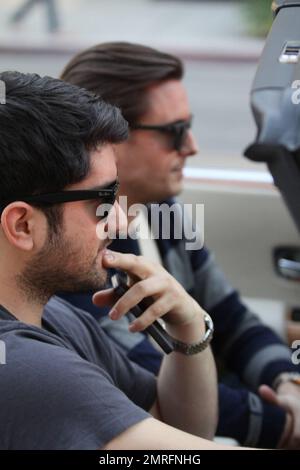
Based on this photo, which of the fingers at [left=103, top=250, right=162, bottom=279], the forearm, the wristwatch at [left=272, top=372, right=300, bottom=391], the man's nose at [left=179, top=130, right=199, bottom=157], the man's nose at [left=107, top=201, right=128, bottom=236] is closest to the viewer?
the man's nose at [left=107, top=201, right=128, bottom=236]

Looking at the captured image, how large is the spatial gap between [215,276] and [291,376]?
425mm

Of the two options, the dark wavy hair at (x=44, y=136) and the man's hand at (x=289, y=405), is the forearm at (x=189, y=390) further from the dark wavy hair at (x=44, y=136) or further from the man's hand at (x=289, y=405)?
the dark wavy hair at (x=44, y=136)

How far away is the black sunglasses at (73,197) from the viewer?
56.0 inches

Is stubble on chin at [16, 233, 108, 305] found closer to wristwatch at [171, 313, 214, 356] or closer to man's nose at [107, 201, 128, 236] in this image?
man's nose at [107, 201, 128, 236]

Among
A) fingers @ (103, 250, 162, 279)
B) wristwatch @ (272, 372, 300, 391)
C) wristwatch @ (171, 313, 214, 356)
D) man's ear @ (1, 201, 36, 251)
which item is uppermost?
man's ear @ (1, 201, 36, 251)

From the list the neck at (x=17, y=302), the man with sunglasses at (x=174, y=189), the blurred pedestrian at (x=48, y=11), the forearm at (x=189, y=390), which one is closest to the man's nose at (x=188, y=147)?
the man with sunglasses at (x=174, y=189)

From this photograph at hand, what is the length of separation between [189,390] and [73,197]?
63 cm

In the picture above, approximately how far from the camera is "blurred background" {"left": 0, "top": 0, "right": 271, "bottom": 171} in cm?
807

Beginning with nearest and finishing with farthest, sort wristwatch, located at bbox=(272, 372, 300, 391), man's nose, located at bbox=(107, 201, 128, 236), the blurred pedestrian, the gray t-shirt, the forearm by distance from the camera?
the gray t-shirt → man's nose, located at bbox=(107, 201, 128, 236) → the forearm → wristwatch, located at bbox=(272, 372, 300, 391) → the blurred pedestrian

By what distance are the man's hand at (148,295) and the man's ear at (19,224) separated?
10.4 inches

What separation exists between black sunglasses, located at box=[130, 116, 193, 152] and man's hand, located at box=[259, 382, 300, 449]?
0.78m

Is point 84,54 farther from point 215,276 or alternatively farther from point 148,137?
point 215,276

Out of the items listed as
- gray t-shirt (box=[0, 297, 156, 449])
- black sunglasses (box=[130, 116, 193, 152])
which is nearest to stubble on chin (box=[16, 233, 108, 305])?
gray t-shirt (box=[0, 297, 156, 449])

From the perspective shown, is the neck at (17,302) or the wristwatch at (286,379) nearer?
the neck at (17,302)
